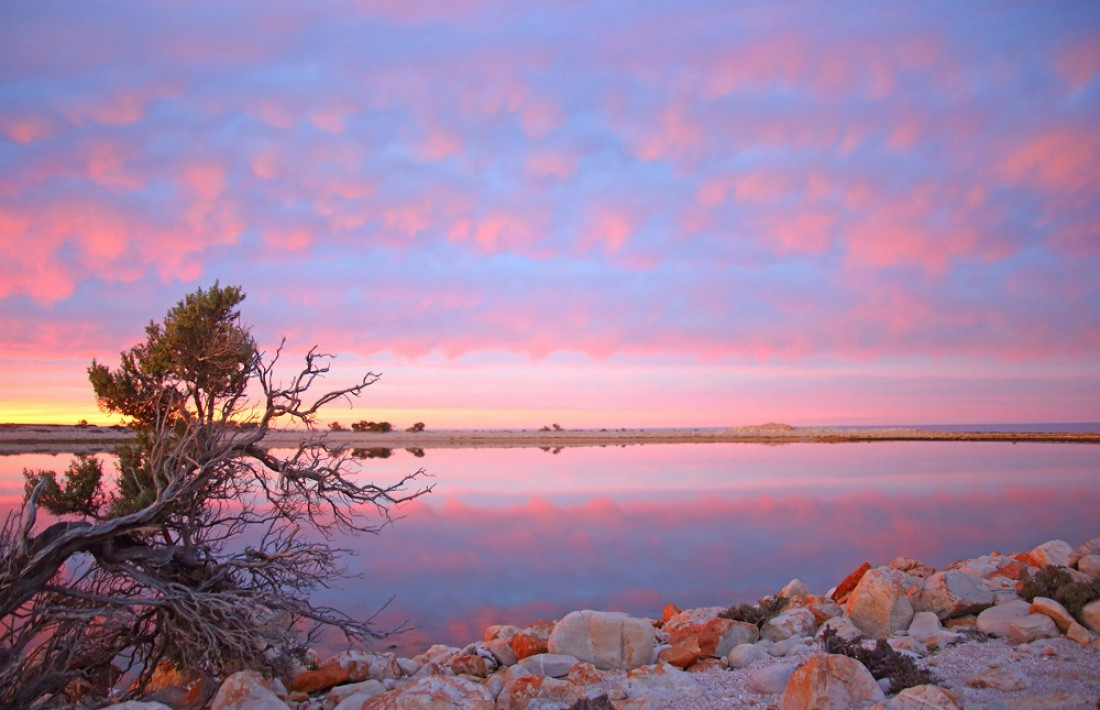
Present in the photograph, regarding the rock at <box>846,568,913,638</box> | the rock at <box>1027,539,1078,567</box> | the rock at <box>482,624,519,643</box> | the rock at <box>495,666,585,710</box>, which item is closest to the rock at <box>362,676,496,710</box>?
the rock at <box>495,666,585,710</box>

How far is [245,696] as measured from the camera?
23.4ft

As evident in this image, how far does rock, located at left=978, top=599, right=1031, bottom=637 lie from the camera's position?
8812 millimetres

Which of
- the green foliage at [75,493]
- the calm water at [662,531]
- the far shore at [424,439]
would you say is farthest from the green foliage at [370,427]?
the green foliage at [75,493]

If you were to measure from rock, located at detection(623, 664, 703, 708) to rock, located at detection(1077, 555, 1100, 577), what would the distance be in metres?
6.80

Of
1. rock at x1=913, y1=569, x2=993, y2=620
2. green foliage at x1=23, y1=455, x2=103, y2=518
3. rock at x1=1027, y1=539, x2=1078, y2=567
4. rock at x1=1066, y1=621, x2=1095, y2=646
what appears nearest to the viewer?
rock at x1=1066, y1=621, x2=1095, y2=646

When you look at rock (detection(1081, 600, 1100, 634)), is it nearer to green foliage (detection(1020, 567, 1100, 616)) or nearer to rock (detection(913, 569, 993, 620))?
green foliage (detection(1020, 567, 1100, 616))

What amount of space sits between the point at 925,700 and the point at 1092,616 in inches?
155

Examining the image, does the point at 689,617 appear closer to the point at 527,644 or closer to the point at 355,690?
the point at 527,644

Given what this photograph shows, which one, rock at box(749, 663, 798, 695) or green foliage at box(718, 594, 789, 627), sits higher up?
rock at box(749, 663, 798, 695)

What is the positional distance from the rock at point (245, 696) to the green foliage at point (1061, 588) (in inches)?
372

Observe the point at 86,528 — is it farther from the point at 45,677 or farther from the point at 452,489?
the point at 452,489

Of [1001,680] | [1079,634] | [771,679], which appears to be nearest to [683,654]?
[771,679]

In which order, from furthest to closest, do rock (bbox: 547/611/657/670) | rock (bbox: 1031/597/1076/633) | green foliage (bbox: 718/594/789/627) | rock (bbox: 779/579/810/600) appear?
rock (bbox: 779/579/810/600) < green foliage (bbox: 718/594/789/627) < rock (bbox: 547/611/657/670) < rock (bbox: 1031/597/1076/633)

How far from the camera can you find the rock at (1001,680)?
661 centimetres
